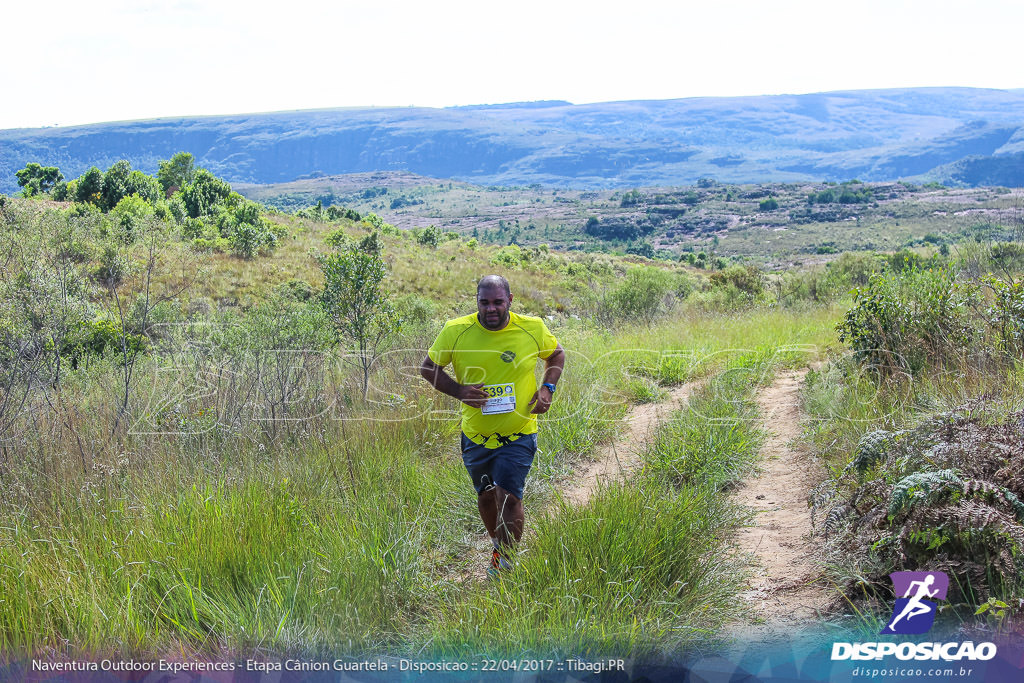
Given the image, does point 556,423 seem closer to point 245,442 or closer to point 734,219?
point 245,442

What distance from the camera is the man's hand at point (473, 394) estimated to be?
380 centimetres

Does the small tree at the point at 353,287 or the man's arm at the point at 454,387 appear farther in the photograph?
the small tree at the point at 353,287

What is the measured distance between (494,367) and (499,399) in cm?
17

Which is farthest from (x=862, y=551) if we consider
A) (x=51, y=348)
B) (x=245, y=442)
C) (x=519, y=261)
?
(x=519, y=261)

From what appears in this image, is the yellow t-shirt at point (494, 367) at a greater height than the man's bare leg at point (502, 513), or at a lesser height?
greater

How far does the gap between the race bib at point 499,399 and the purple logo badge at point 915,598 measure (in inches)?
75.9

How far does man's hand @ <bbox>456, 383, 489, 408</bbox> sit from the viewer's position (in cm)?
380

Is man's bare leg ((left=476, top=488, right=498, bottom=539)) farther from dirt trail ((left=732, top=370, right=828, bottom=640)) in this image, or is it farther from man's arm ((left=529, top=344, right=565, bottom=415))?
dirt trail ((left=732, top=370, right=828, bottom=640))

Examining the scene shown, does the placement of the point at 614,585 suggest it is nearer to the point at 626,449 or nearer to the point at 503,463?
the point at 503,463

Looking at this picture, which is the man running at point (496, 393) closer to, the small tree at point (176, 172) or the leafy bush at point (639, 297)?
the leafy bush at point (639, 297)

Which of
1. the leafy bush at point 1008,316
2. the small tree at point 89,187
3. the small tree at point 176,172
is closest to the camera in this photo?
the leafy bush at point 1008,316

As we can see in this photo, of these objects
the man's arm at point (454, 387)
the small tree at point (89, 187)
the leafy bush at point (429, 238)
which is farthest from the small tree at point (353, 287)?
the small tree at point (89, 187)

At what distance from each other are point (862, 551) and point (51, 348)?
5.68 meters

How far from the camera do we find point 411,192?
19712cm
